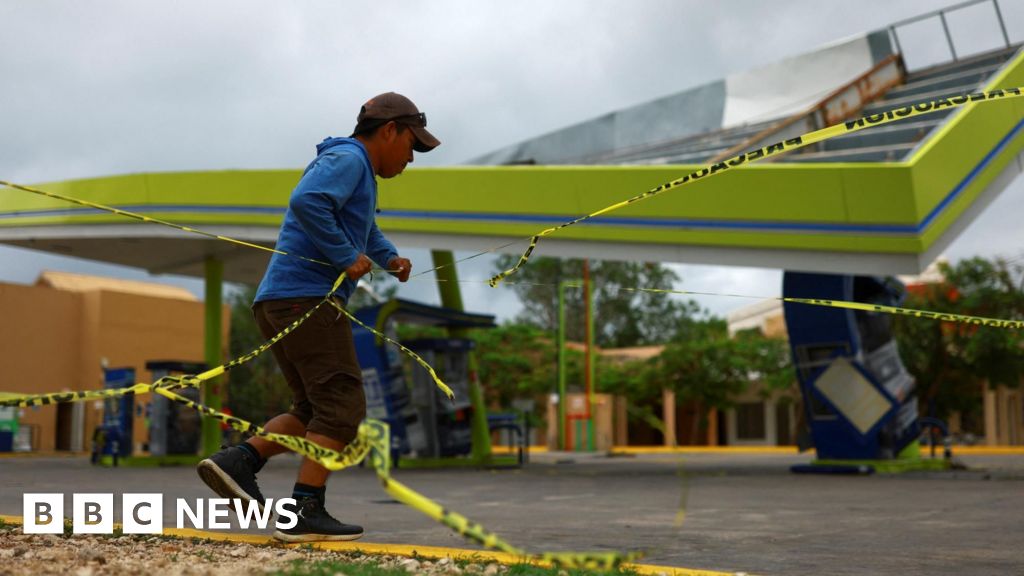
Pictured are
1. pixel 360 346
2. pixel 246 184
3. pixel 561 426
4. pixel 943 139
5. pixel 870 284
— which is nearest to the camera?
pixel 943 139

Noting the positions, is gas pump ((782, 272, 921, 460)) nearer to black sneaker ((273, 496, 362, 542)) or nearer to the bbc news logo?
the bbc news logo

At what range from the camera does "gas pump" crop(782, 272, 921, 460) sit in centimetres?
1277

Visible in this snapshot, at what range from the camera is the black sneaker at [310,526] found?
4.01m

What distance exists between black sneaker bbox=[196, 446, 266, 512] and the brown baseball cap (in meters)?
1.39

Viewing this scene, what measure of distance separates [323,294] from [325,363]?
27 centimetres

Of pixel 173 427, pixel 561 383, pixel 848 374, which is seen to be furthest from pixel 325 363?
pixel 561 383

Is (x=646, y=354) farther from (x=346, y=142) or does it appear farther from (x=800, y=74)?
(x=346, y=142)

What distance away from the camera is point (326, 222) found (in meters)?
3.90

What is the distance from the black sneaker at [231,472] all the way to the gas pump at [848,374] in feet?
32.6

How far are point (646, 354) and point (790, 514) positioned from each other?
115 ft

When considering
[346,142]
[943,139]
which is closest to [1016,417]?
[943,139]

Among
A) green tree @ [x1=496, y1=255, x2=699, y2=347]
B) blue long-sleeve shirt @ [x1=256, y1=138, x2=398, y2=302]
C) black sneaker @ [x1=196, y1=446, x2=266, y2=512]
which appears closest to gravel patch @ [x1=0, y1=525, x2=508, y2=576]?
black sneaker @ [x1=196, y1=446, x2=266, y2=512]

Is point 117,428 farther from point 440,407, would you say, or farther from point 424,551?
point 424,551

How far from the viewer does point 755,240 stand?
12.0 metres
